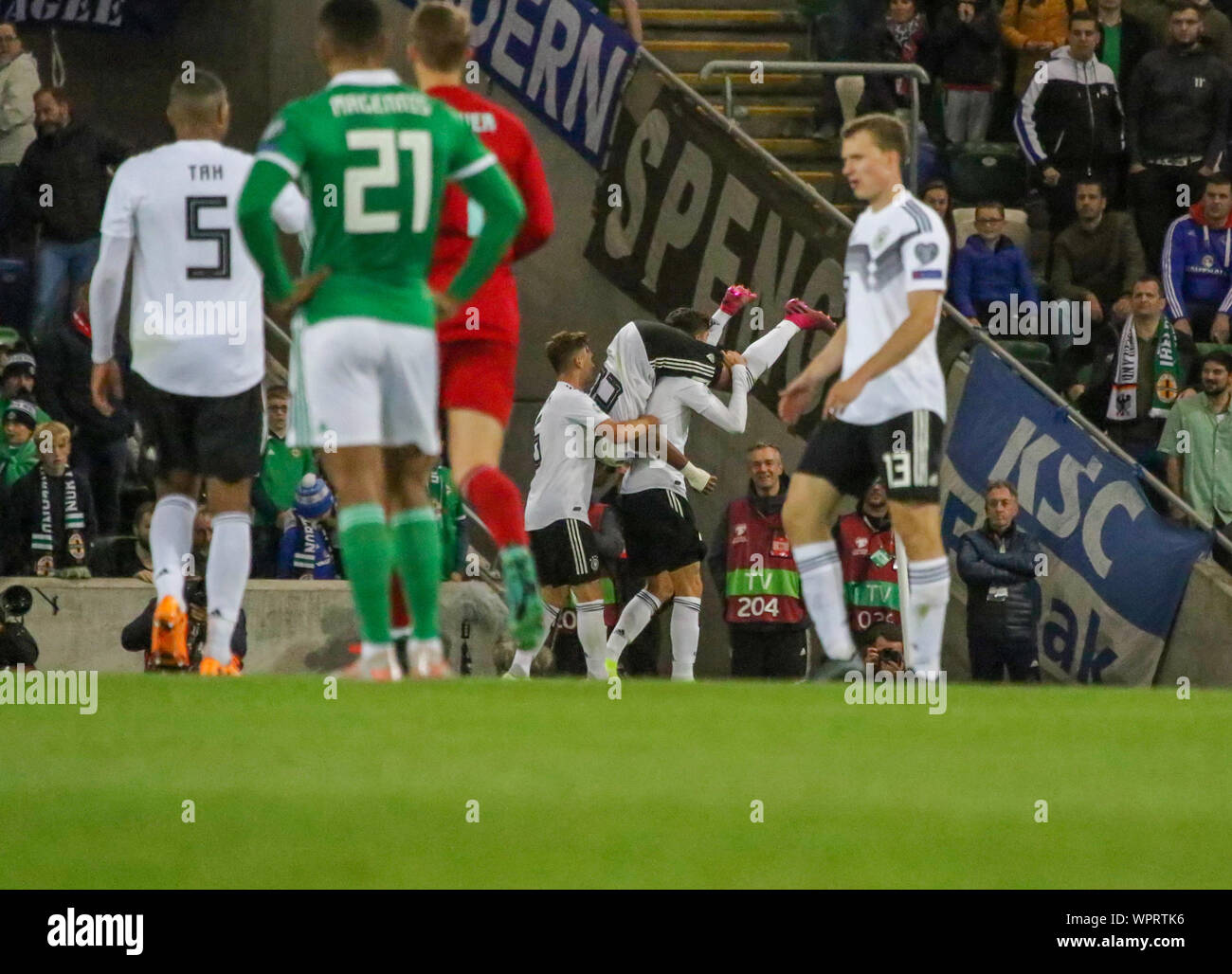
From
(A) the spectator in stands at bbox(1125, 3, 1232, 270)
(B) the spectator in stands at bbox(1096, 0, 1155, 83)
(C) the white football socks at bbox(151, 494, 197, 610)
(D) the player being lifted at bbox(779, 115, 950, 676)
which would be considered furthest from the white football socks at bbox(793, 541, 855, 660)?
(B) the spectator in stands at bbox(1096, 0, 1155, 83)

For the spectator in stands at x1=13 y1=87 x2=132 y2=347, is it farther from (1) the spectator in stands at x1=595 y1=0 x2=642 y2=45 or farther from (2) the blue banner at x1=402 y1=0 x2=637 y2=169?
(1) the spectator in stands at x1=595 y1=0 x2=642 y2=45

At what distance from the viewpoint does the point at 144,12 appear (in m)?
17.2

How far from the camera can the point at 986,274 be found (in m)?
15.0

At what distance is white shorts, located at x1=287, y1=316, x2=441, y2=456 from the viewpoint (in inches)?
287

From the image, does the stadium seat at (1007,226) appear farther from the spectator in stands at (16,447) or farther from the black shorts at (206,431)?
the black shorts at (206,431)

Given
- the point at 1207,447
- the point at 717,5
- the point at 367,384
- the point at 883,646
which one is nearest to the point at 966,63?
the point at 717,5

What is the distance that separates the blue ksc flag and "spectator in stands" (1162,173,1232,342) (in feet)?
26.1

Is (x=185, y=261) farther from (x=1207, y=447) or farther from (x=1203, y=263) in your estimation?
(x=1203, y=263)

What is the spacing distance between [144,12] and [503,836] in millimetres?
12728

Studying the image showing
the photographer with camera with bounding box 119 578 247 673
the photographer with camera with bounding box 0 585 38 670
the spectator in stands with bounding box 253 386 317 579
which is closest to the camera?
the photographer with camera with bounding box 119 578 247 673

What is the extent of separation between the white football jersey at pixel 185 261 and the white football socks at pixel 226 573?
57 centimetres

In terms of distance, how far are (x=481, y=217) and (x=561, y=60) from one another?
7.59 m

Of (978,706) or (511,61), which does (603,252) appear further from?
(978,706)

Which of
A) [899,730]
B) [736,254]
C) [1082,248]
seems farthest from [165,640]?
[1082,248]
